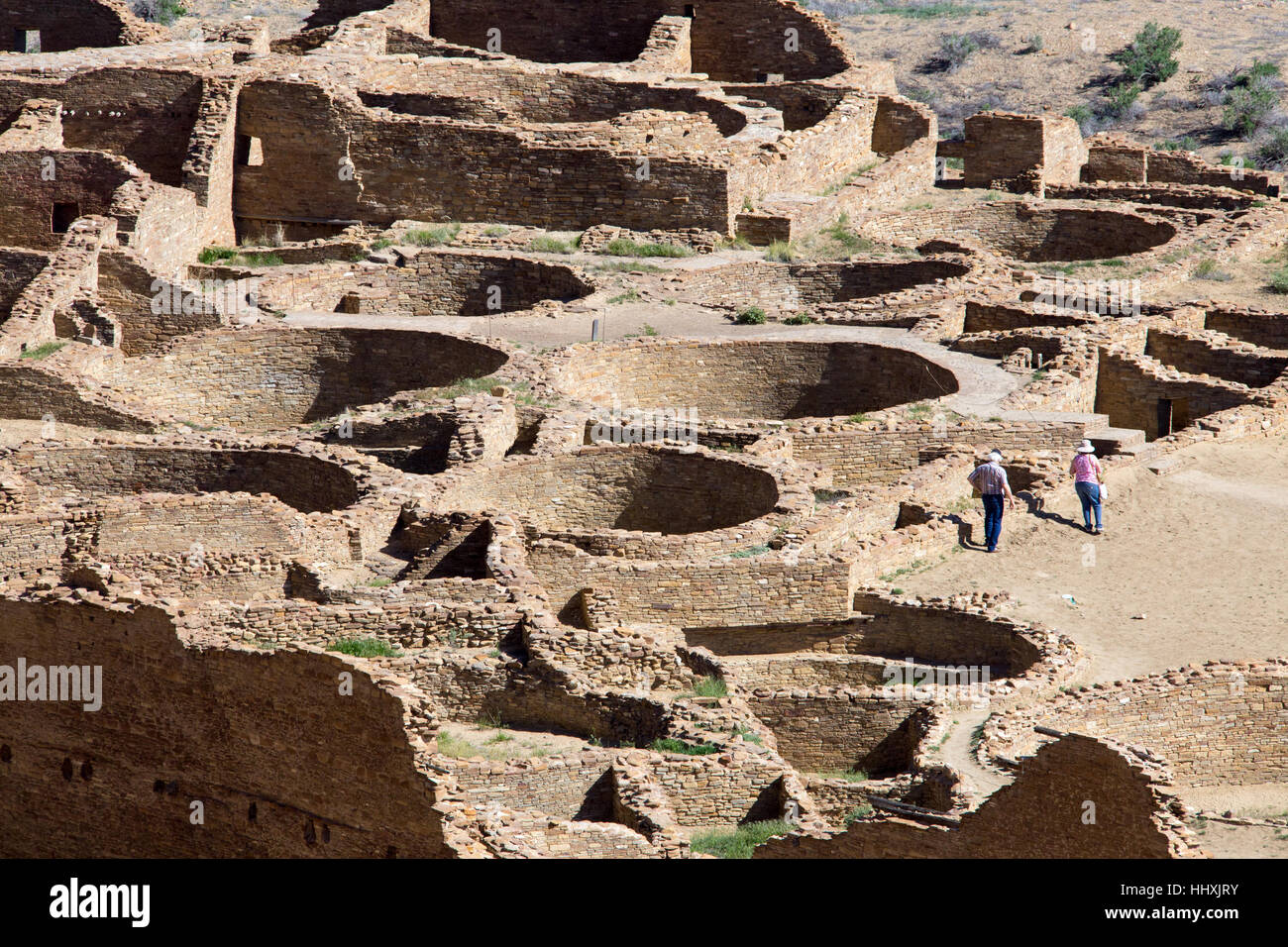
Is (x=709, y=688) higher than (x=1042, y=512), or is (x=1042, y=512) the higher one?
(x=1042, y=512)

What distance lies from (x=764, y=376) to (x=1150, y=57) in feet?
107

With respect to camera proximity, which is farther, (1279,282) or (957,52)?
(957,52)

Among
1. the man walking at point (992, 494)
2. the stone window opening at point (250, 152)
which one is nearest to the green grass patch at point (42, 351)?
the stone window opening at point (250, 152)

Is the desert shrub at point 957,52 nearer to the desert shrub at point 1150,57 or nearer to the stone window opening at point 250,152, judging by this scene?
the desert shrub at point 1150,57

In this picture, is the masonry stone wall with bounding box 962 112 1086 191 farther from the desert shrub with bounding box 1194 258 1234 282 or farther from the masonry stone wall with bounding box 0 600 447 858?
the masonry stone wall with bounding box 0 600 447 858

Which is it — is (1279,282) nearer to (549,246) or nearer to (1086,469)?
(549,246)

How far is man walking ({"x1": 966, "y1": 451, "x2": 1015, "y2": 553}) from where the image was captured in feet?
143

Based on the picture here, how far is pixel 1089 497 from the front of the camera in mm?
44156

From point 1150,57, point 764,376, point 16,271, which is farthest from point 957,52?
point 16,271

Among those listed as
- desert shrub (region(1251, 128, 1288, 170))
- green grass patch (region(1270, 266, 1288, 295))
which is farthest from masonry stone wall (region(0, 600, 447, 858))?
desert shrub (region(1251, 128, 1288, 170))

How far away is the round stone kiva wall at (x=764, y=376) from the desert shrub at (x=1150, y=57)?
103 ft

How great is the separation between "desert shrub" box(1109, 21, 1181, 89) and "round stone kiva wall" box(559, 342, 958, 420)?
3142 cm

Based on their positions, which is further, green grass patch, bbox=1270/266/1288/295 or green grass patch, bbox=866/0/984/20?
green grass patch, bbox=866/0/984/20
